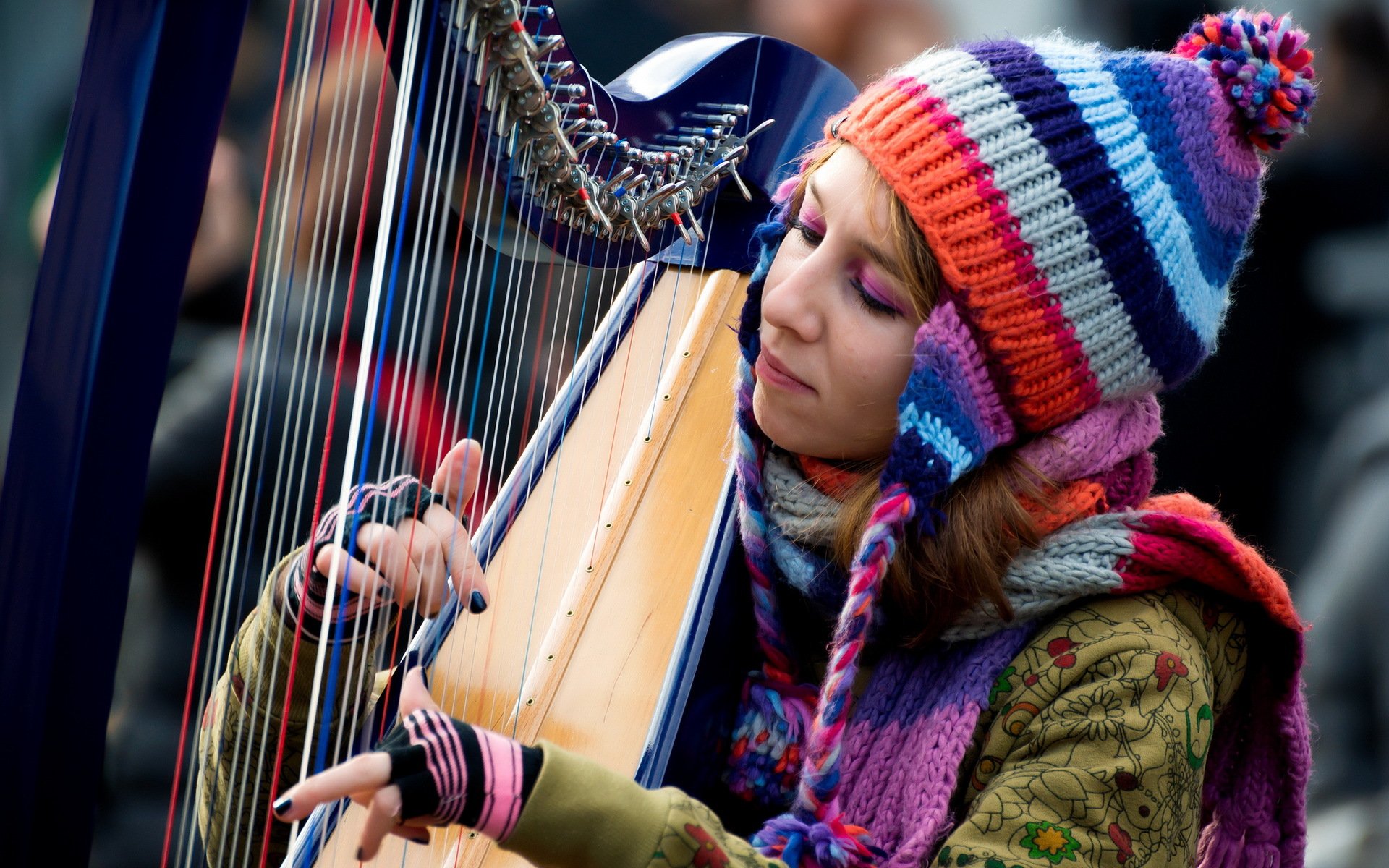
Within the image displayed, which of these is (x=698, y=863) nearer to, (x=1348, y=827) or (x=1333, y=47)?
(x=1348, y=827)

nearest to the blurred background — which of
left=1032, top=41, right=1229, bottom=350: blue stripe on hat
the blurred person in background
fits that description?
the blurred person in background

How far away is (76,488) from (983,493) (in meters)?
0.85

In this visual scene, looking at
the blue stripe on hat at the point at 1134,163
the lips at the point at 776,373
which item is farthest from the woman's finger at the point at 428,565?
the blue stripe on hat at the point at 1134,163

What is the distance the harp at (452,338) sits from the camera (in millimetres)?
592

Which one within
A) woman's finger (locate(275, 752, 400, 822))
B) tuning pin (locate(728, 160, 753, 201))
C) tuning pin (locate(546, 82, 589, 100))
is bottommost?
woman's finger (locate(275, 752, 400, 822))

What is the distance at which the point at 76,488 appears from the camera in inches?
23.3

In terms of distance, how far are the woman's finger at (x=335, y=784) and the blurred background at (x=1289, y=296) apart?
40.3 inches

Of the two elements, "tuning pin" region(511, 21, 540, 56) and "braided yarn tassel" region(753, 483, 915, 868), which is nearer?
"tuning pin" region(511, 21, 540, 56)

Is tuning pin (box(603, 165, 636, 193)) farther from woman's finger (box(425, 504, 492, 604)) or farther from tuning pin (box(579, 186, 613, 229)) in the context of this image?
woman's finger (box(425, 504, 492, 604))

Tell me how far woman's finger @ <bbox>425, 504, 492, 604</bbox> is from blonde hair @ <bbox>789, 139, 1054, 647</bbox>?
346 millimetres

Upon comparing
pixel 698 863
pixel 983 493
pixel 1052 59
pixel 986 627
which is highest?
pixel 1052 59

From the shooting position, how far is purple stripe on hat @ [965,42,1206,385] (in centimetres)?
118

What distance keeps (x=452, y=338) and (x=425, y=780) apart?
1.42m

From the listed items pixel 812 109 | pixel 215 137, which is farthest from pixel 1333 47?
pixel 215 137
